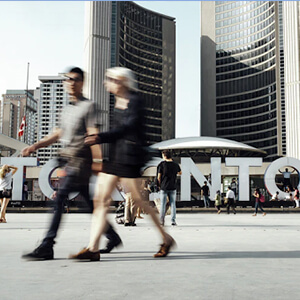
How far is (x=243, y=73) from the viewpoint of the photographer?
106 m

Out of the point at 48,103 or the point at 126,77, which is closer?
the point at 126,77

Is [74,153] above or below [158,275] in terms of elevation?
above

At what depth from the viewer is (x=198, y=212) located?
1855cm

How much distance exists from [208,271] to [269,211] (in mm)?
16538

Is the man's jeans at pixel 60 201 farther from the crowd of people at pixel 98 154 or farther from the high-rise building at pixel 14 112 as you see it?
the high-rise building at pixel 14 112

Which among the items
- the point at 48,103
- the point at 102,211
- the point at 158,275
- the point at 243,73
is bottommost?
the point at 158,275

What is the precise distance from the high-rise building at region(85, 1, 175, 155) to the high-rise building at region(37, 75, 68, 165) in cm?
6811

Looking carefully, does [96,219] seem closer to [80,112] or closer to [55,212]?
[55,212]

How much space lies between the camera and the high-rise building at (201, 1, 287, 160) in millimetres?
96250

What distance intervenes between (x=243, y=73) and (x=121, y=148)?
106572mm

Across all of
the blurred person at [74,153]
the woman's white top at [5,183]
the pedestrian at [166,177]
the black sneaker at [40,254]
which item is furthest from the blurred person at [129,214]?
the black sneaker at [40,254]

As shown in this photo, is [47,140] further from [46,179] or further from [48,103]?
[48,103]

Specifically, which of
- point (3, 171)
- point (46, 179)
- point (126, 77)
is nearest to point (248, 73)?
point (46, 179)

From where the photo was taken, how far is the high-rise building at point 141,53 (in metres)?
75.0
